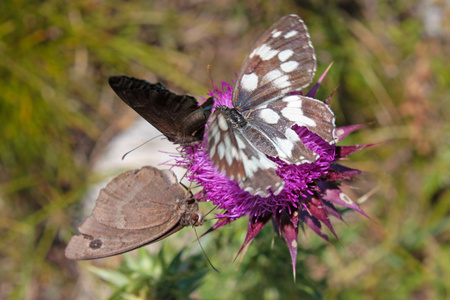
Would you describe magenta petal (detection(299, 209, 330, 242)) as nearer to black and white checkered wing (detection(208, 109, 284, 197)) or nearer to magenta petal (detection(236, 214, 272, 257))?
magenta petal (detection(236, 214, 272, 257))

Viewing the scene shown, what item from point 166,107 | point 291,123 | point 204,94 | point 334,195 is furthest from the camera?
point 204,94

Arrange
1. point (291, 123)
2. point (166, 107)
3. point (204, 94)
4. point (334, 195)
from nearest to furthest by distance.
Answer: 1. point (166, 107)
2. point (291, 123)
3. point (334, 195)
4. point (204, 94)

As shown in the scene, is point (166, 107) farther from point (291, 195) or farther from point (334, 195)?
point (334, 195)

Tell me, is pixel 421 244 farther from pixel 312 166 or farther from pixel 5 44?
pixel 5 44

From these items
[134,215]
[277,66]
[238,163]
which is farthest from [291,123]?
[134,215]

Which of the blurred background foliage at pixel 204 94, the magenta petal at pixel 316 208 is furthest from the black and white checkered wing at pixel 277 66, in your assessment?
the blurred background foliage at pixel 204 94

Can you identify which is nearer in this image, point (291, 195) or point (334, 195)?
point (291, 195)

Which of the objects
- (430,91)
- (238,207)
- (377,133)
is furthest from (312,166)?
(430,91)
